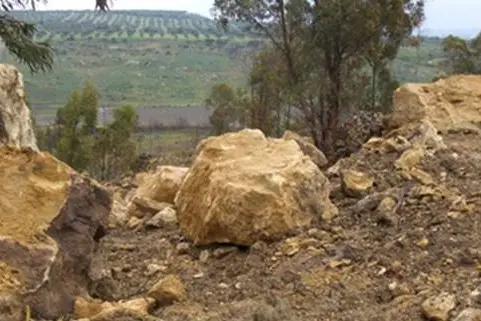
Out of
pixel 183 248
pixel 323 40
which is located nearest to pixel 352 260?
pixel 183 248

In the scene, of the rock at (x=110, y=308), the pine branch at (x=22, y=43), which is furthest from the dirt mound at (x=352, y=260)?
the pine branch at (x=22, y=43)

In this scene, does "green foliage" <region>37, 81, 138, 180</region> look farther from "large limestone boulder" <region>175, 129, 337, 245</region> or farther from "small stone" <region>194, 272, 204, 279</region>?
"small stone" <region>194, 272, 204, 279</region>

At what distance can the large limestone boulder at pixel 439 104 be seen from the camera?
14.3 m

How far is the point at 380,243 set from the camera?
775cm

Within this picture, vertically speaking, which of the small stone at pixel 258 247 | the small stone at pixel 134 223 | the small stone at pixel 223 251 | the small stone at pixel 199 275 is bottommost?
the small stone at pixel 134 223

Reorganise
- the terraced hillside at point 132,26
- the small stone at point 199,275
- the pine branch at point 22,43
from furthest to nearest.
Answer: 1. the terraced hillside at point 132,26
2. the pine branch at point 22,43
3. the small stone at point 199,275

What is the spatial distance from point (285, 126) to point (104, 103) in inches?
1896

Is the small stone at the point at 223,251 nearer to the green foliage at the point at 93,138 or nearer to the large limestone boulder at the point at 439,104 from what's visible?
the large limestone boulder at the point at 439,104

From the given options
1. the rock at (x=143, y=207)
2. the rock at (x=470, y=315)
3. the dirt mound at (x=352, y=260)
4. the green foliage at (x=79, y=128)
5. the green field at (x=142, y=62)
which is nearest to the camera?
the rock at (x=470, y=315)

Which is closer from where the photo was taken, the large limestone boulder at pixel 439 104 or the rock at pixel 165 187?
the rock at pixel 165 187

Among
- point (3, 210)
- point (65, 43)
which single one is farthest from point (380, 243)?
point (65, 43)

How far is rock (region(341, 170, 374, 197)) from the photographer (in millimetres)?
9344

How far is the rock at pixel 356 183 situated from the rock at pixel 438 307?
10.5 feet

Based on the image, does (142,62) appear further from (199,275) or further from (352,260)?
(352,260)
